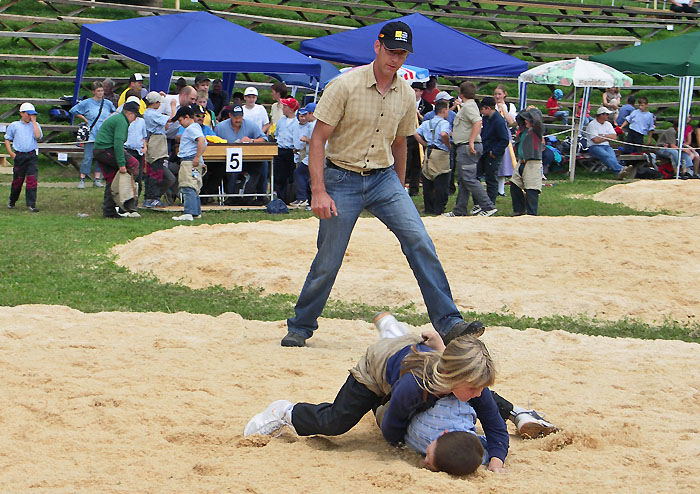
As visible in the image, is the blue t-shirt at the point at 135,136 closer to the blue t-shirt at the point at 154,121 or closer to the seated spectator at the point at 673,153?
the blue t-shirt at the point at 154,121

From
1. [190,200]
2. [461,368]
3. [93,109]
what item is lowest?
[190,200]

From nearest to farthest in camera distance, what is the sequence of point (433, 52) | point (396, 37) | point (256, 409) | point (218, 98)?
point (256, 409) → point (396, 37) → point (218, 98) → point (433, 52)

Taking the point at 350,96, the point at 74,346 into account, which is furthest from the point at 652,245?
the point at 74,346

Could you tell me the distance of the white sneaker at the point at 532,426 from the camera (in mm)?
5285

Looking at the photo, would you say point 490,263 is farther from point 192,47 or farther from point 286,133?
point 192,47

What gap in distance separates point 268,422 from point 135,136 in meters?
10.4

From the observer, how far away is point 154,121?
598 inches

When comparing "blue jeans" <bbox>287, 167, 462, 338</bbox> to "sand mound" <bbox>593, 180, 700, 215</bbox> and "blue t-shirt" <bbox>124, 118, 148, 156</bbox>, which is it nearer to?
"blue t-shirt" <bbox>124, 118, 148, 156</bbox>

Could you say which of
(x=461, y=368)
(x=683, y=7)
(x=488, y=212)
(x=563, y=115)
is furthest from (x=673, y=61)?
(x=461, y=368)

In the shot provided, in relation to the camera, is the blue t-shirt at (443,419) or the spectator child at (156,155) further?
the spectator child at (156,155)

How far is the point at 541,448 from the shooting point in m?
5.16

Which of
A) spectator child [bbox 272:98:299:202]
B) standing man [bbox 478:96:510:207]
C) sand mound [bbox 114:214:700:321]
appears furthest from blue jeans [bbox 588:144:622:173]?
sand mound [bbox 114:214:700:321]

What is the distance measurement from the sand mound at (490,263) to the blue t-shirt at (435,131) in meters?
3.03

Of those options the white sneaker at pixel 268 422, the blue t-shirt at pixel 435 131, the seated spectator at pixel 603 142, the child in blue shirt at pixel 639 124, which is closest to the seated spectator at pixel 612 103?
the child in blue shirt at pixel 639 124
